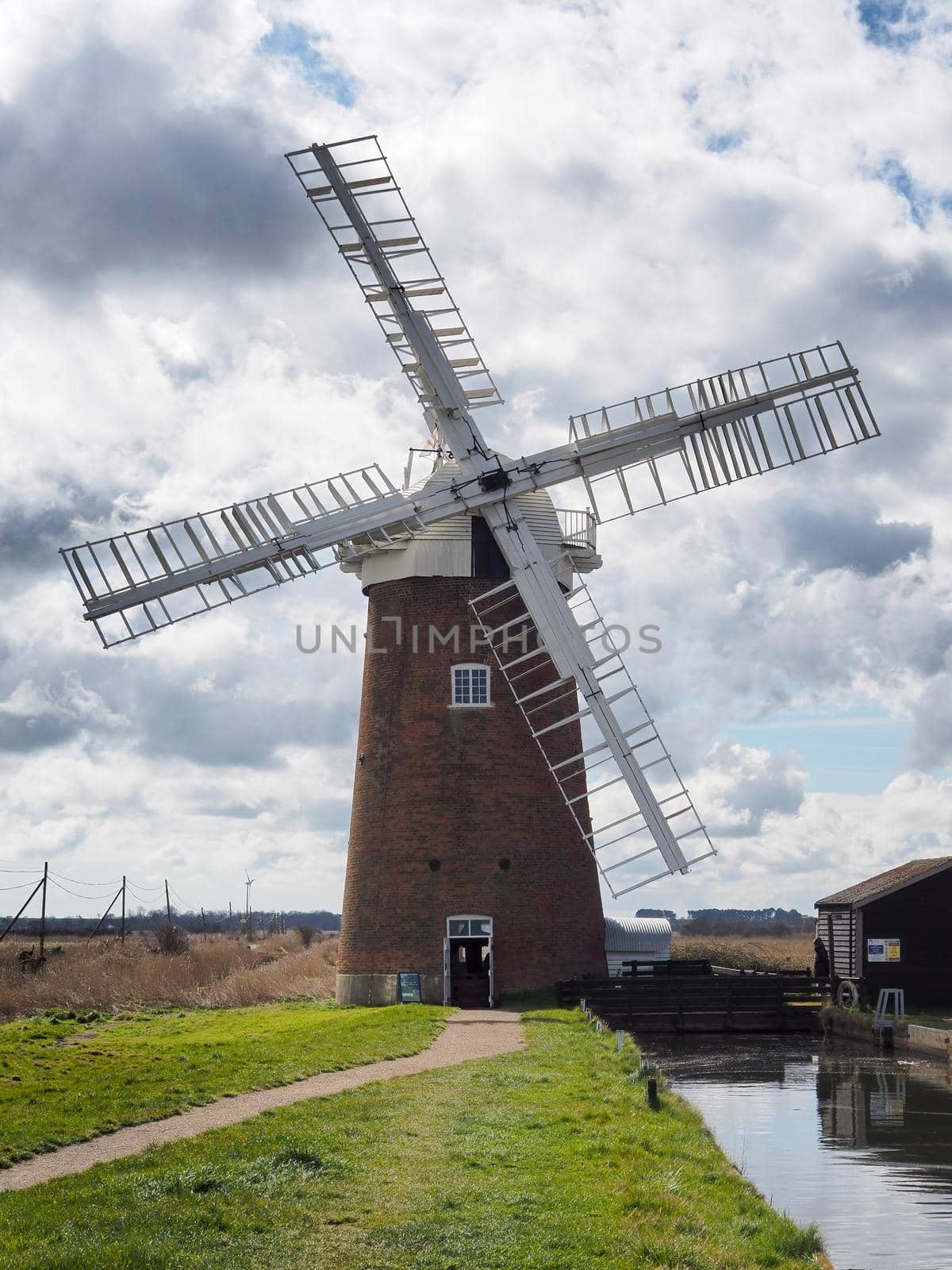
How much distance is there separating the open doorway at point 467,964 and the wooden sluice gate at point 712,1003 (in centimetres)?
213

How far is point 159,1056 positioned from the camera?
1808 centimetres

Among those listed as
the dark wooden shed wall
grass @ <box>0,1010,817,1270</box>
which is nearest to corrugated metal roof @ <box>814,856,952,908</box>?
the dark wooden shed wall

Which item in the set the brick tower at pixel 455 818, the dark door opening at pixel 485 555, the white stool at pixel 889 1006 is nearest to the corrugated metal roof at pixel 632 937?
the brick tower at pixel 455 818

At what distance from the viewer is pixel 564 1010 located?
23.2 m

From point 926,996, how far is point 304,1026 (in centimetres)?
1207

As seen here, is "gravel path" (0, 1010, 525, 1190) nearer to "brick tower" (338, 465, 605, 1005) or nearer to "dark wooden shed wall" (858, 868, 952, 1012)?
"brick tower" (338, 465, 605, 1005)

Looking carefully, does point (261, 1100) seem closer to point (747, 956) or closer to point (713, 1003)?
point (713, 1003)

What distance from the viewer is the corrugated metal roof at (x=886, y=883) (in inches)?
1067

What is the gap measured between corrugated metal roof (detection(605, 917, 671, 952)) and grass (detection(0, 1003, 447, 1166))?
6499 mm

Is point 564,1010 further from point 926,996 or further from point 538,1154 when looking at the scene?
point 538,1154

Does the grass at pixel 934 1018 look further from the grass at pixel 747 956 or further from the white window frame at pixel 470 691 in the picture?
the grass at pixel 747 956

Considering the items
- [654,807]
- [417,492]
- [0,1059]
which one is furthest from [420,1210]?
[417,492]

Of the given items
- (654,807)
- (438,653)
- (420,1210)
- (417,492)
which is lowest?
(420,1210)

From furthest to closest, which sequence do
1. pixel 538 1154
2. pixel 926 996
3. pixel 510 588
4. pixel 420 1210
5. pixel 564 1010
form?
1. pixel 926 996
2. pixel 510 588
3. pixel 564 1010
4. pixel 538 1154
5. pixel 420 1210
